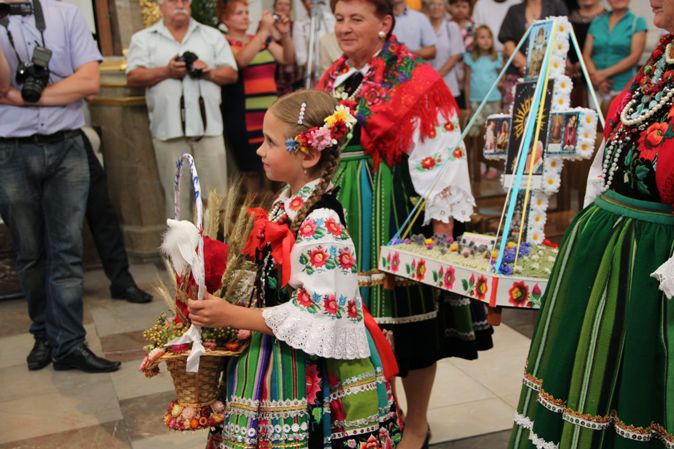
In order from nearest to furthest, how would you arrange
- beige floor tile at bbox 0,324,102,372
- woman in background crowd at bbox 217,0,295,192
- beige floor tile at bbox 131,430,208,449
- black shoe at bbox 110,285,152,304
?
beige floor tile at bbox 131,430,208,449 < beige floor tile at bbox 0,324,102,372 < black shoe at bbox 110,285,152,304 < woman in background crowd at bbox 217,0,295,192

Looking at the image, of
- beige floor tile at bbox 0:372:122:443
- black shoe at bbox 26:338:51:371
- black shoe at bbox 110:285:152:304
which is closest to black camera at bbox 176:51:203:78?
black shoe at bbox 110:285:152:304

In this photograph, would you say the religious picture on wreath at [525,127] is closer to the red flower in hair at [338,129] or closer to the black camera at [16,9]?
the red flower in hair at [338,129]

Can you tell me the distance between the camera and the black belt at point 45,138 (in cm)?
380

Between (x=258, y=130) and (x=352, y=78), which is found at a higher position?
(x=352, y=78)

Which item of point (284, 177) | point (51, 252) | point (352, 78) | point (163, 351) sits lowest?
point (51, 252)

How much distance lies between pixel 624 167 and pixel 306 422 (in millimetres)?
1020

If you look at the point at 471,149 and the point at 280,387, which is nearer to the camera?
the point at 280,387

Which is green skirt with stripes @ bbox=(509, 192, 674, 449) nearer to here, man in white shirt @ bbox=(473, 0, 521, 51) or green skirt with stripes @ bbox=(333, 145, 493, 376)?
green skirt with stripes @ bbox=(333, 145, 493, 376)

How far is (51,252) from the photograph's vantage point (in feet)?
12.8

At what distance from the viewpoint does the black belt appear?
3.80m

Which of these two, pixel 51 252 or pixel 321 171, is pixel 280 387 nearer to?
pixel 321 171

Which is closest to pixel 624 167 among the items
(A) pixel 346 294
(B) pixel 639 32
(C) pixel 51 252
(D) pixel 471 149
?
(A) pixel 346 294

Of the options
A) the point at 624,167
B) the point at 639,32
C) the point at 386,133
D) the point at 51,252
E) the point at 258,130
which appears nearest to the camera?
the point at 624,167

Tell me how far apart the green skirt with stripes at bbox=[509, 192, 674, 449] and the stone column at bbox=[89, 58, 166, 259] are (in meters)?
4.34
